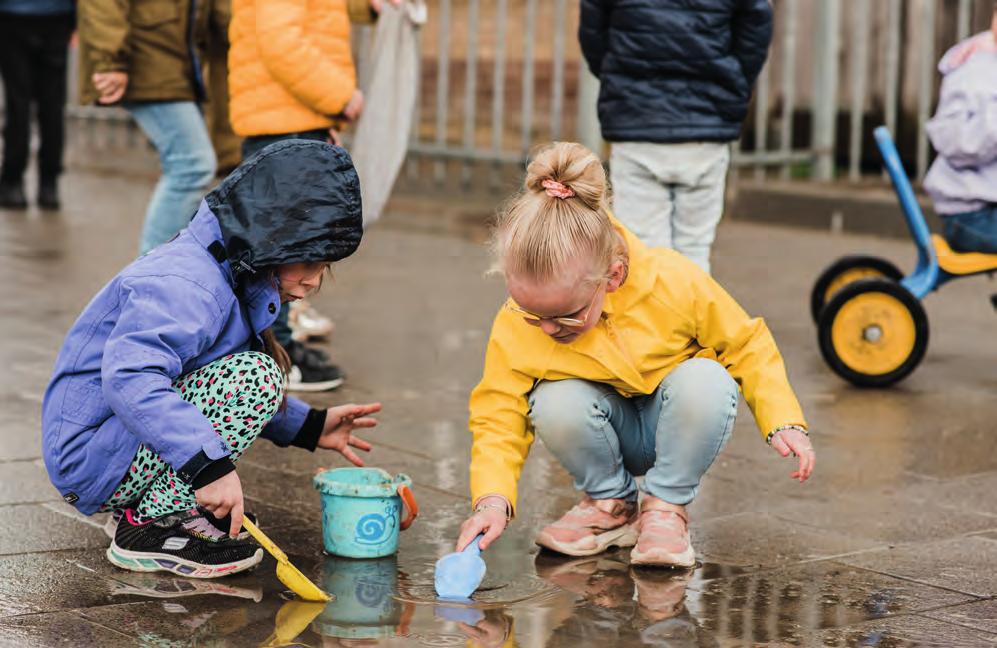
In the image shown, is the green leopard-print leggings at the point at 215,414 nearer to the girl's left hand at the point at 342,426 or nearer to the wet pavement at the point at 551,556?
the wet pavement at the point at 551,556

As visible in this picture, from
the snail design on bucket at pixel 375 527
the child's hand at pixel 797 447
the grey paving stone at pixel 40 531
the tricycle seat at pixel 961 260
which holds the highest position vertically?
the tricycle seat at pixel 961 260

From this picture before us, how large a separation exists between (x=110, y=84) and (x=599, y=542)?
312 cm

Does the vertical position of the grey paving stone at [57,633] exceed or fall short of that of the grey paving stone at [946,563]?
it exceeds it

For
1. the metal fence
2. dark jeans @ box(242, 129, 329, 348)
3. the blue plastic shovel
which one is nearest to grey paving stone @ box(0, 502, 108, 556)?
the blue plastic shovel

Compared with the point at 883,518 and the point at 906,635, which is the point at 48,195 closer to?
the point at 883,518

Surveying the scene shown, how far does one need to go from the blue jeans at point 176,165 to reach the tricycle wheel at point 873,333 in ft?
7.39

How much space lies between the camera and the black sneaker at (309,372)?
5.52m

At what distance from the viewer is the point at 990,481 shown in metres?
4.55

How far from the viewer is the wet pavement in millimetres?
3260

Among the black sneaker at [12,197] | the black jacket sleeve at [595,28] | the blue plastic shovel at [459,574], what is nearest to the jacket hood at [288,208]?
the blue plastic shovel at [459,574]

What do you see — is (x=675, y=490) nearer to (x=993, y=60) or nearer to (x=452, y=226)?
(x=993, y=60)

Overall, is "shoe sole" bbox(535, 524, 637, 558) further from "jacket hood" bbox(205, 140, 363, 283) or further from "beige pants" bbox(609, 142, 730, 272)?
"beige pants" bbox(609, 142, 730, 272)

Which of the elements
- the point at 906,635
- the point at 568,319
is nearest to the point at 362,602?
the point at 568,319

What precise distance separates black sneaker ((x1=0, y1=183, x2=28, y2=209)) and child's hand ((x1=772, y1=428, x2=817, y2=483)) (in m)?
7.35
